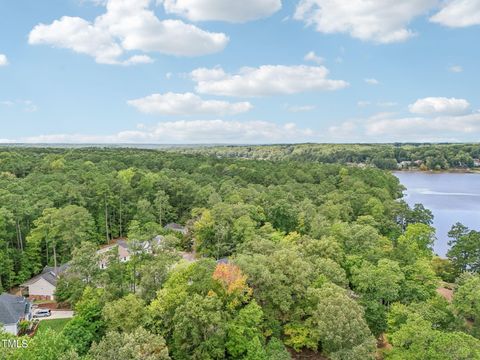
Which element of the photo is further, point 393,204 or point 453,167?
point 453,167

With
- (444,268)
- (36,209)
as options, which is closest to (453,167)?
(444,268)

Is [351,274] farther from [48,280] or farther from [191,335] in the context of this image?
[48,280]

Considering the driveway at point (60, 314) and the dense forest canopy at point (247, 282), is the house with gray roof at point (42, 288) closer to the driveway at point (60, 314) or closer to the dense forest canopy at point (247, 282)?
→ the dense forest canopy at point (247, 282)

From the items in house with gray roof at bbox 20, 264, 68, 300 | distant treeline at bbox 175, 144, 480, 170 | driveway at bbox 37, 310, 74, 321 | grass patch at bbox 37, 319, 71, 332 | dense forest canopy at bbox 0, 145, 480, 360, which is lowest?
driveway at bbox 37, 310, 74, 321

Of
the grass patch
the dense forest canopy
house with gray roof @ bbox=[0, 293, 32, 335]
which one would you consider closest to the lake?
the dense forest canopy

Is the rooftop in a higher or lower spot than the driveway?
higher

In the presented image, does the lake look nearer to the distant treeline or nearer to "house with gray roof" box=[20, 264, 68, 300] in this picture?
the distant treeline
